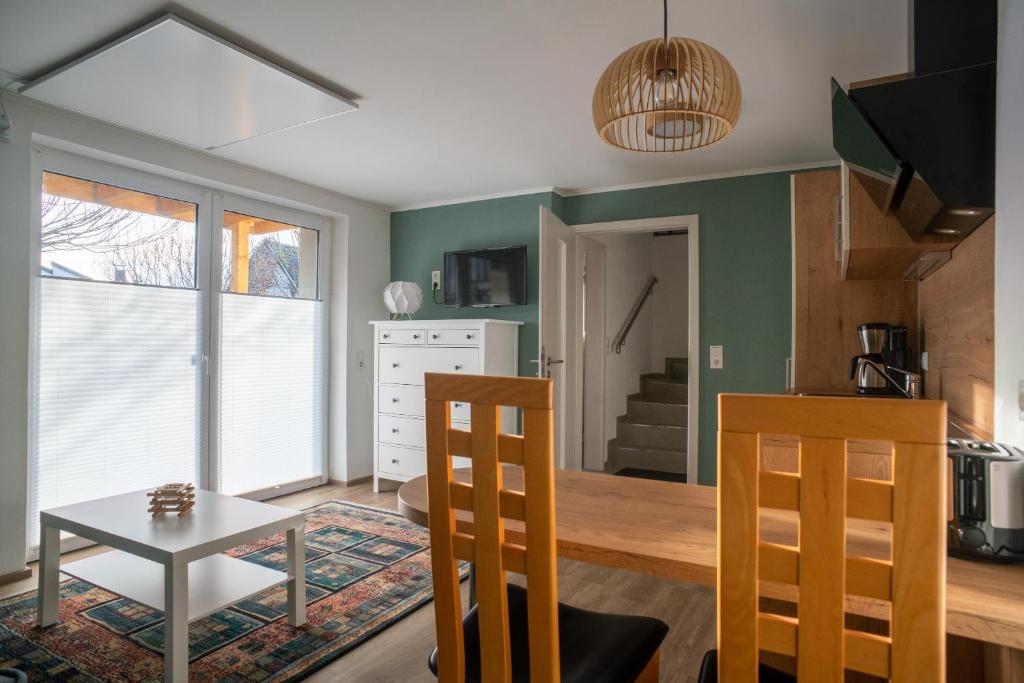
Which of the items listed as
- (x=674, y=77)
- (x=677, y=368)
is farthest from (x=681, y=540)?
(x=677, y=368)

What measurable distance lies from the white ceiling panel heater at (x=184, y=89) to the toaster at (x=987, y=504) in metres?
2.61

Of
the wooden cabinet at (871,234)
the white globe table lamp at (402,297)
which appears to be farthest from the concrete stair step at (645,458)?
the wooden cabinet at (871,234)

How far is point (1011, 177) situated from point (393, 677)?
2320 millimetres

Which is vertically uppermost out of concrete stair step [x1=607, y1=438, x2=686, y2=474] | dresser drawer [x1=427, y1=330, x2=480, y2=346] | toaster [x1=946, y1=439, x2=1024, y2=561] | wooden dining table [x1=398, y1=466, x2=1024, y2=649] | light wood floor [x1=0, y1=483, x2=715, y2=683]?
dresser drawer [x1=427, y1=330, x2=480, y2=346]

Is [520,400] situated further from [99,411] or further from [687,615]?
[99,411]

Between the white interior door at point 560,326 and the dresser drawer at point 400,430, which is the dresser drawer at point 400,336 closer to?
the dresser drawer at point 400,430

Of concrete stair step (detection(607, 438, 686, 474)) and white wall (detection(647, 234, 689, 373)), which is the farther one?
white wall (detection(647, 234, 689, 373))

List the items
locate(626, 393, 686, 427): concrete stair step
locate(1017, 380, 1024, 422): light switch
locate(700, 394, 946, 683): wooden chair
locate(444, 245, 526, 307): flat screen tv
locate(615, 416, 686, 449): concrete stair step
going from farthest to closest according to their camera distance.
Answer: locate(626, 393, 686, 427): concrete stair step → locate(615, 416, 686, 449): concrete stair step → locate(444, 245, 526, 307): flat screen tv → locate(1017, 380, 1024, 422): light switch → locate(700, 394, 946, 683): wooden chair

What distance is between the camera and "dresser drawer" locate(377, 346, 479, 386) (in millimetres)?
4336

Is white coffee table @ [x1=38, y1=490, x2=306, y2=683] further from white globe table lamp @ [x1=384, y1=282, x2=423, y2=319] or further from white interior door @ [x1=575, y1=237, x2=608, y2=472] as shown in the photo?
white interior door @ [x1=575, y1=237, x2=608, y2=472]

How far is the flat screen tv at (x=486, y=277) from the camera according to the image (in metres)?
4.59

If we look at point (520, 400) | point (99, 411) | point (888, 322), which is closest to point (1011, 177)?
point (520, 400)

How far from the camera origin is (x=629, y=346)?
599 centimetres

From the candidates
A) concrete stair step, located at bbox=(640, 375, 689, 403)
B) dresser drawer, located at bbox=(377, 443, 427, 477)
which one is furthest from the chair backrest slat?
concrete stair step, located at bbox=(640, 375, 689, 403)
